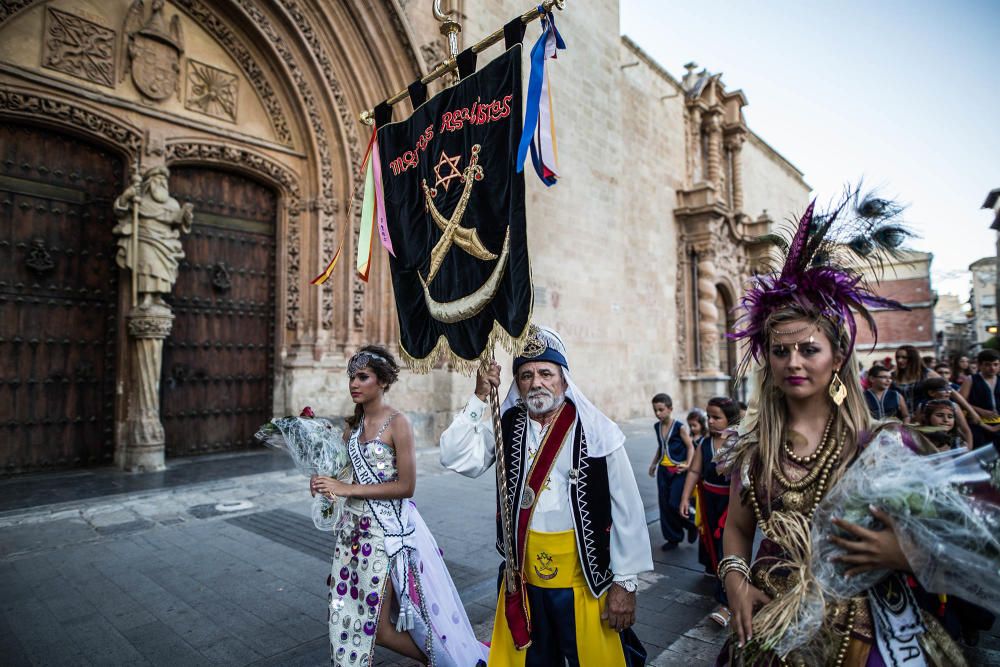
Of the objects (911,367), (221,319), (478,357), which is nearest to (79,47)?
(221,319)

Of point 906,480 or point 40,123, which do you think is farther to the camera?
point 40,123

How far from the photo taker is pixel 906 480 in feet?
4.61

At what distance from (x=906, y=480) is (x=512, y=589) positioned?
1.50m

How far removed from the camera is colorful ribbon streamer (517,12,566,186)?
101 inches

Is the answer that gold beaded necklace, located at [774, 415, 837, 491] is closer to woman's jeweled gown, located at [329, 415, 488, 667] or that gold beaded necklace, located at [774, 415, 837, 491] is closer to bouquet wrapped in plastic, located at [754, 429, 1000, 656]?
bouquet wrapped in plastic, located at [754, 429, 1000, 656]

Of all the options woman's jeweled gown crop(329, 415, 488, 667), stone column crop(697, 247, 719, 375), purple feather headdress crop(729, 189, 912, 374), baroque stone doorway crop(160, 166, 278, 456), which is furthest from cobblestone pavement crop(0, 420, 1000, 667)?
stone column crop(697, 247, 719, 375)

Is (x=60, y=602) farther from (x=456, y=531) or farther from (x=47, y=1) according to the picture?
(x=47, y=1)

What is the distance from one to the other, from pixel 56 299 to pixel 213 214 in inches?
93.8

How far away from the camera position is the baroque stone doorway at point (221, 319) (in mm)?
8234

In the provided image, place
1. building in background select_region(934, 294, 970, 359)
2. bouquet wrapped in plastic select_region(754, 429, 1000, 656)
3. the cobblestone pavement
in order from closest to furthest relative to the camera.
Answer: bouquet wrapped in plastic select_region(754, 429, 1000, 656) → the cobblestone pavement → building in background select_region(934, 294, 970, 359)

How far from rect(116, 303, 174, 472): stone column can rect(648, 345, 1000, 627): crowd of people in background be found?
6.13 metres

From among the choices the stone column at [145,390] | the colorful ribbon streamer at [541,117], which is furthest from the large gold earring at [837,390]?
the stone column at [145,390]

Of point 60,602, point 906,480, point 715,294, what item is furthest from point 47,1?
point 715,294

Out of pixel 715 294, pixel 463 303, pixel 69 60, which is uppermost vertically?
pixel 69 60
